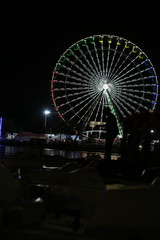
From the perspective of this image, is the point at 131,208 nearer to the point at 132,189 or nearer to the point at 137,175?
the point at 132,189

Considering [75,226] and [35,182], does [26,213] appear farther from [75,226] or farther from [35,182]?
[35,182]

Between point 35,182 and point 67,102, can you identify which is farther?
point 67,102

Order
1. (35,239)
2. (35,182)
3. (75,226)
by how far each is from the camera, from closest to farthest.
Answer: (35,239)
(75,226)
(35,182)

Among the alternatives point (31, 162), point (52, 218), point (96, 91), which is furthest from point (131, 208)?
point (96, 91)

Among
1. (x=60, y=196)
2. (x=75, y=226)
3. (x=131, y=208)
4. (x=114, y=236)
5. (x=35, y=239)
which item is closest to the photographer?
(x=35, y=239)

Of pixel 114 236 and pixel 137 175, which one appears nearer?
pixel 114 236

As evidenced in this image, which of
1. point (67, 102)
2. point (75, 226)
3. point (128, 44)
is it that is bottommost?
point (75, 226)

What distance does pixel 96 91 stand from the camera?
31.4m

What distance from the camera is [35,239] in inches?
91.4

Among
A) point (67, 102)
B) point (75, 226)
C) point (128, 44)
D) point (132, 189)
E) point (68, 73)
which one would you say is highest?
point (128, 44)

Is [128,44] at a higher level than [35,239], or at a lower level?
higher

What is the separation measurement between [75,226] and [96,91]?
28640mm

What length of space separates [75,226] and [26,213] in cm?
64

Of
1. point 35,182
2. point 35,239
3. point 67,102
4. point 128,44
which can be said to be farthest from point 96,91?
point 35,239
